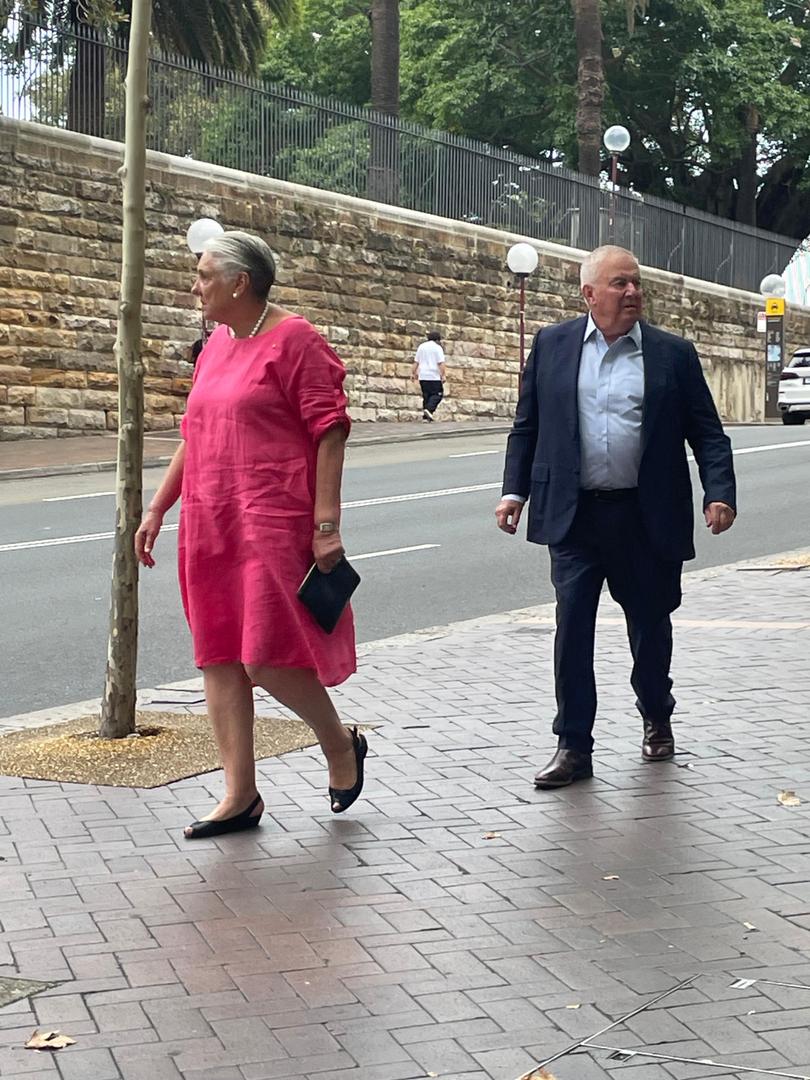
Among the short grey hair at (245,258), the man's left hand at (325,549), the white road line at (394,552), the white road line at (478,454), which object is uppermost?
the short grey hair at (245,258)

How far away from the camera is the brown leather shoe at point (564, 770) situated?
6277 mm

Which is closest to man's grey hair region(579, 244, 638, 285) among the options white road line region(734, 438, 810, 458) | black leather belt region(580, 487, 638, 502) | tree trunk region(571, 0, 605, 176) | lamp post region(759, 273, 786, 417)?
black leather belt region(580, 487, 638, 502)

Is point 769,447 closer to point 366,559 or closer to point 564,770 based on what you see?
point 366,559

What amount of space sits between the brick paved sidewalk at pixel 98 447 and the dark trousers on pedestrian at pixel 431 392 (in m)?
0.58

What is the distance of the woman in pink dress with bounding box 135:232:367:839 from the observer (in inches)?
217

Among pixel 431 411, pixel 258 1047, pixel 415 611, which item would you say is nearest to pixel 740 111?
pixel 431 411

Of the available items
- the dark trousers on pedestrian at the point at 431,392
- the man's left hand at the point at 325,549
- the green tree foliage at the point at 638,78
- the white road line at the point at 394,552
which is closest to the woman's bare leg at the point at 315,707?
the man's left hand at the point at 325,549

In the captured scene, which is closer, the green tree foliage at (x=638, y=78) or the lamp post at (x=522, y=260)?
the lamp post at (x=522, y=260)

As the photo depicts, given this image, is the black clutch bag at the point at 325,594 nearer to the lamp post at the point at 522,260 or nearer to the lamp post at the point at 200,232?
the lamp post at the point at 200,232

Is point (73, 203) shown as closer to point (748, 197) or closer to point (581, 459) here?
point (581, 459)

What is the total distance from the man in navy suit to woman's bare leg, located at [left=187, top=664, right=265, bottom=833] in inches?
46.5

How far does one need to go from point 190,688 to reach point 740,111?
42258mm

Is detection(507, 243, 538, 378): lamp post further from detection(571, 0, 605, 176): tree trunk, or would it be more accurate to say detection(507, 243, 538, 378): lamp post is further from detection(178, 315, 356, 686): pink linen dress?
detection(178, 315, 356, 686): pink linen dress

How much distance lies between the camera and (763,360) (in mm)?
45531
